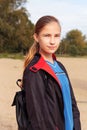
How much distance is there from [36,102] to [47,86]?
0.13 m

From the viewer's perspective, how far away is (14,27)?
55469mm

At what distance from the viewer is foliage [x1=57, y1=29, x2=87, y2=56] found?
260ft

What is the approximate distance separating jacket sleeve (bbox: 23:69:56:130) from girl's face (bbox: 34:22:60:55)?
250mm

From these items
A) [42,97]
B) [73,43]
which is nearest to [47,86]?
[42,97]

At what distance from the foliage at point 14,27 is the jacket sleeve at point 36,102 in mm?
51584

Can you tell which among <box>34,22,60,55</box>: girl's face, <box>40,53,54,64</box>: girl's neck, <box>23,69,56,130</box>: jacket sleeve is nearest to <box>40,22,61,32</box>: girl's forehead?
<box>34,22,60,55</box>: girl's face

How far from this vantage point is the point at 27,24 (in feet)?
193

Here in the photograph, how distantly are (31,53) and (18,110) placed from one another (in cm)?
43

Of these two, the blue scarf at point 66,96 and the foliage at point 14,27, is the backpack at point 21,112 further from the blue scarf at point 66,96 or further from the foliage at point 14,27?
the foliage at point 14,27

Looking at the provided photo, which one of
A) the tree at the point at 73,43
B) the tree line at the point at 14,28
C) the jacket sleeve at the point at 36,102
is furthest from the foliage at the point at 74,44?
the jacket sleeve at the point at 36,102

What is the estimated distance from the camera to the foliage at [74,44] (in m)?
79.2

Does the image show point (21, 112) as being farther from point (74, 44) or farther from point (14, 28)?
point (74, 44)

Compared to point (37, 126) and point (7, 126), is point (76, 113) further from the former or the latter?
point (7, 126)

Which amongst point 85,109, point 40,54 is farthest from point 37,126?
point 85,109
